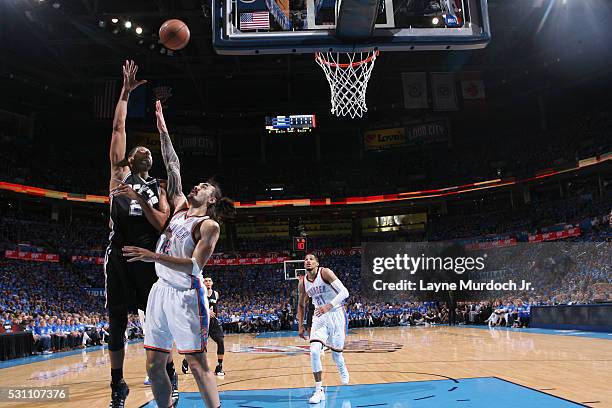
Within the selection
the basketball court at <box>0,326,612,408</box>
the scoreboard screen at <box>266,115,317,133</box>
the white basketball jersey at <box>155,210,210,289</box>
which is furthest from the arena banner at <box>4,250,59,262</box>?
the white basketball jersey at <box>155,210,210,289</box>

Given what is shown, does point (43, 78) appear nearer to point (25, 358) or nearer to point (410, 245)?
point (25, 358)

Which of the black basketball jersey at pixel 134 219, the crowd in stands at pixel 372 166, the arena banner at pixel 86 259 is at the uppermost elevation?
the crowd in stands at pixel 372 166

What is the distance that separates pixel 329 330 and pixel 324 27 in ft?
13.9

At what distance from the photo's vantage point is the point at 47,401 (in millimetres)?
6664

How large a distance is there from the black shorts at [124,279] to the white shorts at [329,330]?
9.57 ft

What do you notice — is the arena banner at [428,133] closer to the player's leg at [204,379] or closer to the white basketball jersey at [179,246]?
the white basketball jersey at [179,246]

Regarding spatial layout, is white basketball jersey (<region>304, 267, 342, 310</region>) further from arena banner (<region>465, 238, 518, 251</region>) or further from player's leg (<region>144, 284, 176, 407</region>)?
arena banner (<region>465, 238, 518, 251</region>)

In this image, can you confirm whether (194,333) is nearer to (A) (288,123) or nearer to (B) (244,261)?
(A) (288,123)

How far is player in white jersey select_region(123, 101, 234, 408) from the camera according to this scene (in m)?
3.70

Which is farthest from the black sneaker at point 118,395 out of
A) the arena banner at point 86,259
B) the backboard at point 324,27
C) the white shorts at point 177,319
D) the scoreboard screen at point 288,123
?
the arena banner at point 86,259

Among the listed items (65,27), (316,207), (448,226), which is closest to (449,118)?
(448,226)

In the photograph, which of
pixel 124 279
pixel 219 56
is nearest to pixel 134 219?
pixel 124 279

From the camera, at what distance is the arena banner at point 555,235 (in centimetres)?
2718

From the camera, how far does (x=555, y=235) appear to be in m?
28.2
